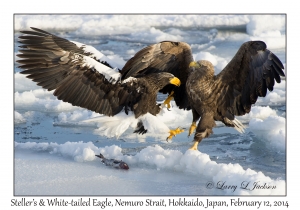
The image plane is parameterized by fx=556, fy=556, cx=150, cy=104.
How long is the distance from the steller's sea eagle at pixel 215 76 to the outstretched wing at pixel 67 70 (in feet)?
0.75

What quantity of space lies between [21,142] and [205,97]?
2046 millimetres

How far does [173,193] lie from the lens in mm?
4992

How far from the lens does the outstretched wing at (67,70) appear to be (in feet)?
18.2

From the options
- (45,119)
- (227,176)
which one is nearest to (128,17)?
(45,119)

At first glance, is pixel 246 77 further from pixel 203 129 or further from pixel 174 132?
pixel 174 132

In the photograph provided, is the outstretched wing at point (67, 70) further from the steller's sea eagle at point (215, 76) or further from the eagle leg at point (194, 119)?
the eagle leg at point (194, 119)

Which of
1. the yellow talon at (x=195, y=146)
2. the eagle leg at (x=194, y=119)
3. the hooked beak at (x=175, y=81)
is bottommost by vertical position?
the yellow talon at (x=195, y=146)

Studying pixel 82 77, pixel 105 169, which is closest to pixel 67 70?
pixel 82 77

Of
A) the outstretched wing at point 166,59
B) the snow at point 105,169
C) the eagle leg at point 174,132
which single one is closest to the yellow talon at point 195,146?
the snow at point 105,169

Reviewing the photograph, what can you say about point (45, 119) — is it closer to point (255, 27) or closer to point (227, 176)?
point (227, 176)

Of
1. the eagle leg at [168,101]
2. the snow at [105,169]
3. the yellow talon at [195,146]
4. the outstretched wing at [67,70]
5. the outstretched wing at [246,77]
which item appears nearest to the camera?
the snow at [105,169]

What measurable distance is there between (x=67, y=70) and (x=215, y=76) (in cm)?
152

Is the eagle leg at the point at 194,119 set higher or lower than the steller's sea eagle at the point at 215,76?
lower

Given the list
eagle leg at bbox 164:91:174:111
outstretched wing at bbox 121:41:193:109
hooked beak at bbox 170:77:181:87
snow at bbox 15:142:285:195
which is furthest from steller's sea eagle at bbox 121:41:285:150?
snow at bbox 15:142:285:195
